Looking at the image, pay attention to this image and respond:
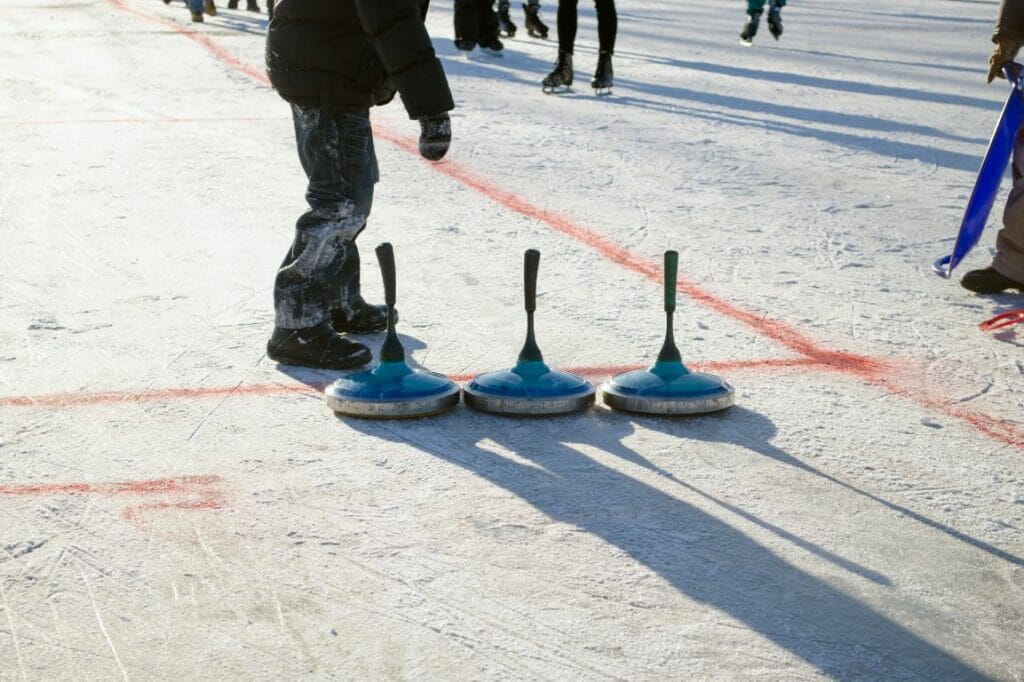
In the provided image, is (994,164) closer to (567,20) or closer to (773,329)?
(773,329)

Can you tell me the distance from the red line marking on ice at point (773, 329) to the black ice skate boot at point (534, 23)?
281 inches

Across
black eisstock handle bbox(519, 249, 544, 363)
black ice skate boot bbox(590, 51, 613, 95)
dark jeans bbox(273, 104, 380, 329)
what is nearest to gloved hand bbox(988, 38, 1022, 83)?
black eisstock handle bbox(519, 249, 544, 363)

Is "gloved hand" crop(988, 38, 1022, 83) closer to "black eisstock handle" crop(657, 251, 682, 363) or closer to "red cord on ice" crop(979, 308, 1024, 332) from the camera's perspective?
"red cord on ice" crop(979, 308, 1024, 332)

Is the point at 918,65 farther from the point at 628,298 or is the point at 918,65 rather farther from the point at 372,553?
the point at 372,553

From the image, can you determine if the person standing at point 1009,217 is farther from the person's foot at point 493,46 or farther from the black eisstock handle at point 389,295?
the person's foot at point 493,46

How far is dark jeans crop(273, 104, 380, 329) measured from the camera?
4.62 meters

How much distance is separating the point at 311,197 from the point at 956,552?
2.38 meters

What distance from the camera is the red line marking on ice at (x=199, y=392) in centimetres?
438

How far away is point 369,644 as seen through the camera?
2900 mm

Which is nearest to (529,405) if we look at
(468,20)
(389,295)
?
(389,295)

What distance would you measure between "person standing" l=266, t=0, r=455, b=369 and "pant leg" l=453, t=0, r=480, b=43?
8889mm

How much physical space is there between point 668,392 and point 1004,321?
5.67 ft

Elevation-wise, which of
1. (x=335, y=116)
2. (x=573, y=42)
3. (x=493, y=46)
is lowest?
(x=493, y=46)

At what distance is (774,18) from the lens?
15.2 metres
